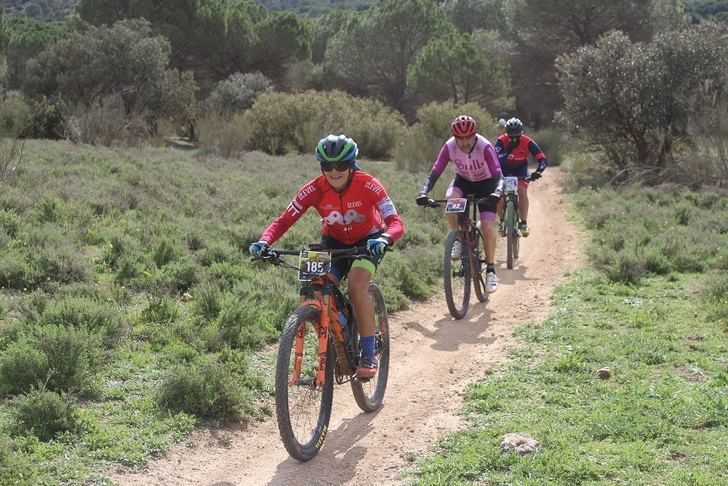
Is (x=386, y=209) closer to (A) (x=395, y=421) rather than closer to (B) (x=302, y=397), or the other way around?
(B) (x=302, y=397)

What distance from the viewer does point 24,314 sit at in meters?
7.25

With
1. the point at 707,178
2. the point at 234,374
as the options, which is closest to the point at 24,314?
the point at 234,374

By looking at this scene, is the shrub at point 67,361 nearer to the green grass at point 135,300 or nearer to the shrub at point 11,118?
the green grass at point 135,300

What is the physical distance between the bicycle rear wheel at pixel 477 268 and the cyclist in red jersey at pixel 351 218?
3.49 m

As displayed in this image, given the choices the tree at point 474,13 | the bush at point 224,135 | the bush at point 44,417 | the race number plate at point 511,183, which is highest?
the tree at point 474,13

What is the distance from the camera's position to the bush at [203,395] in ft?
19.3

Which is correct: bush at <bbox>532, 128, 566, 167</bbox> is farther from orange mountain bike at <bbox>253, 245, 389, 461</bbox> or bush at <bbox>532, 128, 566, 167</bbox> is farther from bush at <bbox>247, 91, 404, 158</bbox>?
orange mountain bike at <bbox>253, 245, 389, 461</bbox>

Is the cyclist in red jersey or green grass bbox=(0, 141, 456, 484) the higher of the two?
the cyclist in red jersey

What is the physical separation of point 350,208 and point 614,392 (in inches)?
103

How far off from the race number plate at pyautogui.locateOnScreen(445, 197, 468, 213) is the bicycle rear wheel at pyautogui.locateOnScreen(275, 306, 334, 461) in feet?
11.7

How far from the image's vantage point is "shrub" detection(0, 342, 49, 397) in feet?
19.1

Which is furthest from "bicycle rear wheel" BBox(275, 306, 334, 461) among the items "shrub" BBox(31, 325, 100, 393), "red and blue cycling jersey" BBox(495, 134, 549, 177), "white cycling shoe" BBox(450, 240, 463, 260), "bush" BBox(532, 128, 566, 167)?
"bush" BBox(532, 128, 566, 167)

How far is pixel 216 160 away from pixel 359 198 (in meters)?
14.9

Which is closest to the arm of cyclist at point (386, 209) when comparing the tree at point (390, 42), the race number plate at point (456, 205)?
the race number plate at point (456, 205)
